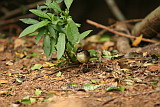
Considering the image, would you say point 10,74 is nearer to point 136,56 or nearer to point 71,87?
point 71,87

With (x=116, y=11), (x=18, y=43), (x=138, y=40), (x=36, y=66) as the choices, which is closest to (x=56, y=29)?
(x=36, y=66)

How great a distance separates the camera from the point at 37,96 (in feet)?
6.36

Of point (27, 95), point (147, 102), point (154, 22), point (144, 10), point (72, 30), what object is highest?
point (144, 10)

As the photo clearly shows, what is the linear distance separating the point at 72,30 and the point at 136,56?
971mm

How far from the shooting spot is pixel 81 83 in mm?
2141

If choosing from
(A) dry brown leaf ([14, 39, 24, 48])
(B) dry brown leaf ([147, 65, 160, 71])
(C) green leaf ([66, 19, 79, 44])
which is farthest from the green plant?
(A) dry brown leaf ([14, 39, 24, 48])

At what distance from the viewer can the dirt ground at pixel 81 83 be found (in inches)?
70.4

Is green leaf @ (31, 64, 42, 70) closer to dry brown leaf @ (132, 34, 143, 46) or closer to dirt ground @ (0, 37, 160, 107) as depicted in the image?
dirt ground @ (0, 37, 160, 107)

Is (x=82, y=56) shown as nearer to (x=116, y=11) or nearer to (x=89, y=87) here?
(x=89, y=87)

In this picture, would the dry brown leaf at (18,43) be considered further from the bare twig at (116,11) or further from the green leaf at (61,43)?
the bare twig at (116,11)

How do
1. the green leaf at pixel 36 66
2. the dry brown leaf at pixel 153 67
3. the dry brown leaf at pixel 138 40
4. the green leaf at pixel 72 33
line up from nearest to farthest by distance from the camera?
the green leaf at pixel 72 33 < the dry brown leaf at pixel 153 67 < the green leaf at pixel 36 66 < the dry brown leaf at pixel 138 40

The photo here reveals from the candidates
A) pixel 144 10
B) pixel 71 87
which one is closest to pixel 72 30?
pixel 71 87

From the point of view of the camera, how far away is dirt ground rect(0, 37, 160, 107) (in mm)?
1789

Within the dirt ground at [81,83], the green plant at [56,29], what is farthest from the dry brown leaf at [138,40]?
the green plant at [56,29]
